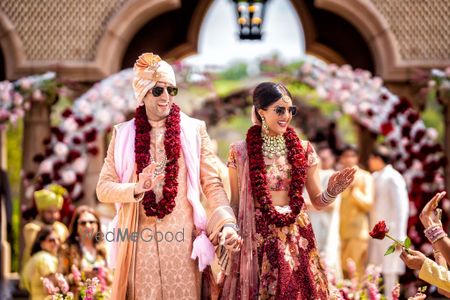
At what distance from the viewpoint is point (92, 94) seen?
14000mm

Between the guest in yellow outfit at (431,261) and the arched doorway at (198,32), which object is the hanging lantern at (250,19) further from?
the guest in yellow outfit at (431,261)

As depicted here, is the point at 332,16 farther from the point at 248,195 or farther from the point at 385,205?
the point at 248,195

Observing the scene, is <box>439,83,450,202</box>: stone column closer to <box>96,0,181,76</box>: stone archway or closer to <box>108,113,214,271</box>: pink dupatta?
<box>96,0,181,76</box>: stone archway

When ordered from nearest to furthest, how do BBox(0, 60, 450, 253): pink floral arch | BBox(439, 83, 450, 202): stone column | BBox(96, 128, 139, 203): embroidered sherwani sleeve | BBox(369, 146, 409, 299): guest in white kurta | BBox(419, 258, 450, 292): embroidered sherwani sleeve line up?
BBox(419, 258, 450, 292): embroidered sherwani sleeve, BBox(96, 128, 139, 203): embroidered sherwani sleeve, BBox(369, 146, 409, 299): guest in white kurta, BBox(0, 60, 450, 253): pink floral arch, BBox(439, 83, 450, 202): stone column

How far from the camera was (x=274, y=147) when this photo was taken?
25.5 feet

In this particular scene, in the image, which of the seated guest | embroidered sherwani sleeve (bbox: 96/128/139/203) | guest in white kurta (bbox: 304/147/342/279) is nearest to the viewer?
embroidered sherwani sleeve (bbox: 96/128/139/203)

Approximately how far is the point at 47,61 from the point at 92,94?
85 cm

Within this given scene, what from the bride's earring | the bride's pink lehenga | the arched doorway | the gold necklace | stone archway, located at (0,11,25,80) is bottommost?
the bride's pink lehenga

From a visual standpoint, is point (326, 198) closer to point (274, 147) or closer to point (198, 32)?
point (274, 147)

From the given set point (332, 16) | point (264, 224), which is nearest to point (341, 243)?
point (332, 16)

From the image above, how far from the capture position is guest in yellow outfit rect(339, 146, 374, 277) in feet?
42.3

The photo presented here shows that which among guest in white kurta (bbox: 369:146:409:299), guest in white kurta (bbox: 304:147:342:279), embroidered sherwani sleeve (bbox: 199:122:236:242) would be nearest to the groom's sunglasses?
embroidered sherwani sleeve (bbox: 199:122:236:242)

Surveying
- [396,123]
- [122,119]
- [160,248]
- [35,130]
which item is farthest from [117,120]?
[160,248]

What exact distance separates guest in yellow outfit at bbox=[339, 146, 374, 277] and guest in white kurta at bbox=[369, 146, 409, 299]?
5.0 inches
